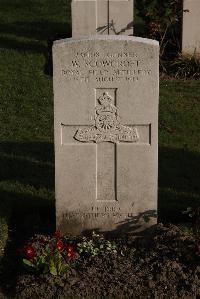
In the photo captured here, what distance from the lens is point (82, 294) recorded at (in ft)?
20.5

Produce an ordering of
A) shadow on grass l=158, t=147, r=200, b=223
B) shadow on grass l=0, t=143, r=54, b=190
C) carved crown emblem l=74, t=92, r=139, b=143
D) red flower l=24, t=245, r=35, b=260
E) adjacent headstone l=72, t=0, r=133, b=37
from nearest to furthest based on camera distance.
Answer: red flower l=24, t=245, r=35, b=260
carved crown emblem l=74, t=92, r=139, b=143
shadow on grass l=158, t=147, r=200, b=223
shadow on grass l=0, t=143, r=54, b=190
adjacent headstone l=72, t=0, r=133, b=37

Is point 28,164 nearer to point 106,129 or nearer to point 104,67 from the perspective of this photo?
point 106,129

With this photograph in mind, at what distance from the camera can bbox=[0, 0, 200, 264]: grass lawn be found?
793 centimetres

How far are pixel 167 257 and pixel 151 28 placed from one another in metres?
7.50

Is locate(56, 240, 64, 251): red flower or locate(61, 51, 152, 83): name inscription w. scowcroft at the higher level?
locate(61, 51, 152, 83): name inscription w. scowcroft

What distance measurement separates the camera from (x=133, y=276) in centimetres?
646

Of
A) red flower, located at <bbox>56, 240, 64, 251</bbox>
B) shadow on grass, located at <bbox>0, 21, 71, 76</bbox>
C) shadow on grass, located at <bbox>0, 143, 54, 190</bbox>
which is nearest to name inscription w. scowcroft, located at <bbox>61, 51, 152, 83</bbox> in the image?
red flower, located at <bbox>56, 240, 64, 251</bbox>

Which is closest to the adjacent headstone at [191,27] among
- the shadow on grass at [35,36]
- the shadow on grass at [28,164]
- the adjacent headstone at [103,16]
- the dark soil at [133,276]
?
the adjacent headstone at [103,16]

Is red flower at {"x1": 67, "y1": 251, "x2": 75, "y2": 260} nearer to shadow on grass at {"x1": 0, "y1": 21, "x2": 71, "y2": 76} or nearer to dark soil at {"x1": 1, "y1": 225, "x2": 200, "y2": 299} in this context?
dark soil at {"x1": 1, "y1": 225, "x2": 200, "y2": 299}

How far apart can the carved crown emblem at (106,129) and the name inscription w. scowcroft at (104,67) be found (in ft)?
0.70

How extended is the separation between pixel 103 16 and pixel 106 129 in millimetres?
6670

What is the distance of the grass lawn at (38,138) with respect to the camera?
7930mm

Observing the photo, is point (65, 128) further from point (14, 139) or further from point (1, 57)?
point (1, 57)

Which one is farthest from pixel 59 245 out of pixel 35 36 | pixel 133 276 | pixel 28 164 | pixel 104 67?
pixel 35 36
